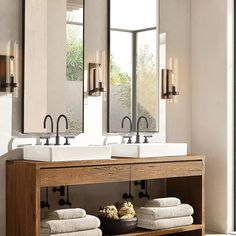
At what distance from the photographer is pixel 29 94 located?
3.73 meters

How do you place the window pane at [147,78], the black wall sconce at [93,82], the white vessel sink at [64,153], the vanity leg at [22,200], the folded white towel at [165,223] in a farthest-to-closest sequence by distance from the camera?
1. the window pane at [147,78]
2. the black wall sconce at [93,82]
3. the folded white towel at [165,223]
4. the white vessel sink at [64,153]
5. the vanity leg at [22,200]

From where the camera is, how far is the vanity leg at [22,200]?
10.8 ft

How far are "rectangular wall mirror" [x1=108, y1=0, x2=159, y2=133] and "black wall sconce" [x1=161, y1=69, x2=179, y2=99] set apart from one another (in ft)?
0.18

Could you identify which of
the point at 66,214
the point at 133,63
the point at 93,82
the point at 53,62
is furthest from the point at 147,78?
the point at 66,214

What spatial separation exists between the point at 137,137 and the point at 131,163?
1.64 ft

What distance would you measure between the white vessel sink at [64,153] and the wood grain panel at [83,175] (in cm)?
7

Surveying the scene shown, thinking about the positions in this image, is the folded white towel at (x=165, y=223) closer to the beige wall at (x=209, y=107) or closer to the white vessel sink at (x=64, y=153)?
the beige wall at (x=209, y=107)

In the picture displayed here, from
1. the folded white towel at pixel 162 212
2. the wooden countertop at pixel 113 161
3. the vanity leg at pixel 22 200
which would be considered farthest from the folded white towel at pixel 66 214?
the folded white towel at pixel 162 212

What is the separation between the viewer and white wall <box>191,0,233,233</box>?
453 cm

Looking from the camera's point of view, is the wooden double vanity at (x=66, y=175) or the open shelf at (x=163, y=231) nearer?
the wooden double vanity at (x=66, y=175)

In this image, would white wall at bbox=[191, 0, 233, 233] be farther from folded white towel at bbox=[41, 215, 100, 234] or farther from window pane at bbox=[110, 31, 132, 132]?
folded white towel at bbox=[41, 215, 100, 234]

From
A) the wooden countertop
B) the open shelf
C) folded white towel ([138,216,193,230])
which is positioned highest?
the wooden countertop

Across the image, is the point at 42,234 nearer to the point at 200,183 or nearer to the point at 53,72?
the point at 53,72

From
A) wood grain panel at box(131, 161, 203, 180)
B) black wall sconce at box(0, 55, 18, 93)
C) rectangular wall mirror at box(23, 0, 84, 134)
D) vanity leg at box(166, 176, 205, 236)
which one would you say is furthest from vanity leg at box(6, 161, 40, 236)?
vanity leg at box(166, 176, 205, 236)
